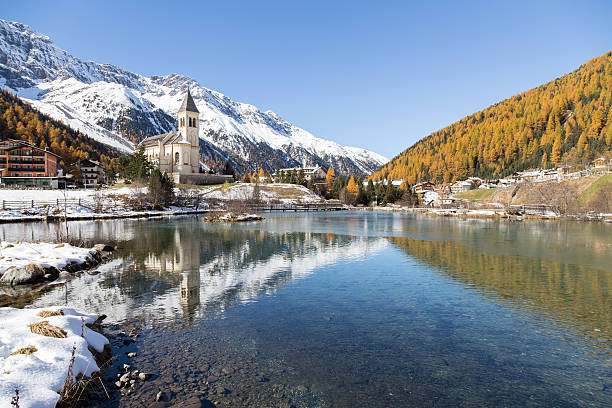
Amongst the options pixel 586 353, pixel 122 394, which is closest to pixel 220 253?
pixel 122 394

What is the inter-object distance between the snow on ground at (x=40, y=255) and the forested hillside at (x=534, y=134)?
434 ft

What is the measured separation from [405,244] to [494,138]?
156337 mm

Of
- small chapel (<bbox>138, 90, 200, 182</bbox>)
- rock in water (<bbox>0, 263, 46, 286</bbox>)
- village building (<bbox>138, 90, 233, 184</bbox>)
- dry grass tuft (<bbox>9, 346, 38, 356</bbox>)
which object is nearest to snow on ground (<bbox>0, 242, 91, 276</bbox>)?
rock in water (<bbox>0, 263, 46, 286</bbox>)

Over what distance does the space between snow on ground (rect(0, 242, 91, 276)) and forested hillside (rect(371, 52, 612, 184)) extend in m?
132

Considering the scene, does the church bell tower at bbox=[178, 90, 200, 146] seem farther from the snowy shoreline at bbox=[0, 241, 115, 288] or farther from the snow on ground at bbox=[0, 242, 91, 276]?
the snowy shoreline at bbox=[0, 241, 115, 288]

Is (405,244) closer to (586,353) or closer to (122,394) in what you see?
(586,353)

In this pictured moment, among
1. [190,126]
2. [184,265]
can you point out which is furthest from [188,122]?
[184,265]

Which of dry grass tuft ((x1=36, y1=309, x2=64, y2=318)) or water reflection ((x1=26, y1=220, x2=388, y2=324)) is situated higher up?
dry grass tuft ((x1=36, y1=309, x2=64, y2=318))

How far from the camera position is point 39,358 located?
6.94 m

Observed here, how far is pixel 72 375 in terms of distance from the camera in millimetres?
6598

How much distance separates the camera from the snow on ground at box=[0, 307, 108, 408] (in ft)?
19.5

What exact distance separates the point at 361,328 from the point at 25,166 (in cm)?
10415

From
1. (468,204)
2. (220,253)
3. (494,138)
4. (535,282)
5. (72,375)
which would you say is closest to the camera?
(72,375)

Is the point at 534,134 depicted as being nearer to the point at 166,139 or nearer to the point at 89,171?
the point at 166,139
